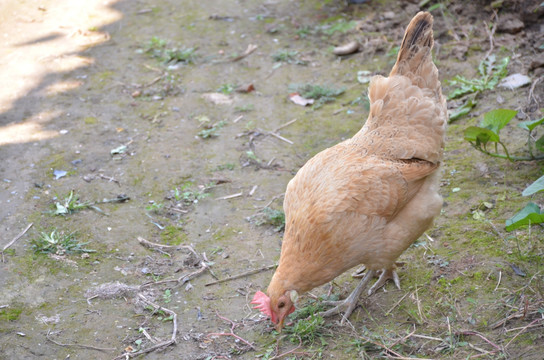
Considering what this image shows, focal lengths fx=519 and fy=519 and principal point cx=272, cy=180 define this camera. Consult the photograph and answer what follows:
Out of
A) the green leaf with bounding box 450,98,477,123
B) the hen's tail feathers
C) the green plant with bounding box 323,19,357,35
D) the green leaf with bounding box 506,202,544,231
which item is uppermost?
the hen's tail feathers

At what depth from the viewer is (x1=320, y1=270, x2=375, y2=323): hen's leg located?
377 centimetres

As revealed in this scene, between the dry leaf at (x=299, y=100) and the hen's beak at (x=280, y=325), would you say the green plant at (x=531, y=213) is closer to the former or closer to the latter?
the hen's beak at (x=280, y=325)

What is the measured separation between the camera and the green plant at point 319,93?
6.34 m

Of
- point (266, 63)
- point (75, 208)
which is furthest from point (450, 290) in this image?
point (266, 63)

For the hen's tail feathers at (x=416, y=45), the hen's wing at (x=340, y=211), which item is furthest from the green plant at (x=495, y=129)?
the hen's wing at (x=340, y=211)

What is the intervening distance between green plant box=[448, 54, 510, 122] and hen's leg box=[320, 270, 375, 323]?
246 cm

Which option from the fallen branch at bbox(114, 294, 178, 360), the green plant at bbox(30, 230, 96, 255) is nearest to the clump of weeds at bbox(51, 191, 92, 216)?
the green plant at bbox(30, 230, 96, 255)

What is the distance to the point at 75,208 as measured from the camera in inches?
188

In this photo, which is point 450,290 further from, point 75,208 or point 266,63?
point 266,63

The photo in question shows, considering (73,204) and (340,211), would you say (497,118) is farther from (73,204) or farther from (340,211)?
(73,204)

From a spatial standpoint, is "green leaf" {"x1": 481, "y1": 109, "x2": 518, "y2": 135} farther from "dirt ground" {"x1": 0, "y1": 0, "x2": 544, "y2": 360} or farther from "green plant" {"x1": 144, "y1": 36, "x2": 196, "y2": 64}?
"green plant" {"x1": 144, "y1": 36, "x2": 196, "y2": 64}

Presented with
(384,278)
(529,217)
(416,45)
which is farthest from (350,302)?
(416,45)

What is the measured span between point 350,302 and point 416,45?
2010 millimetres

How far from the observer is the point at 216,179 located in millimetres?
5250
